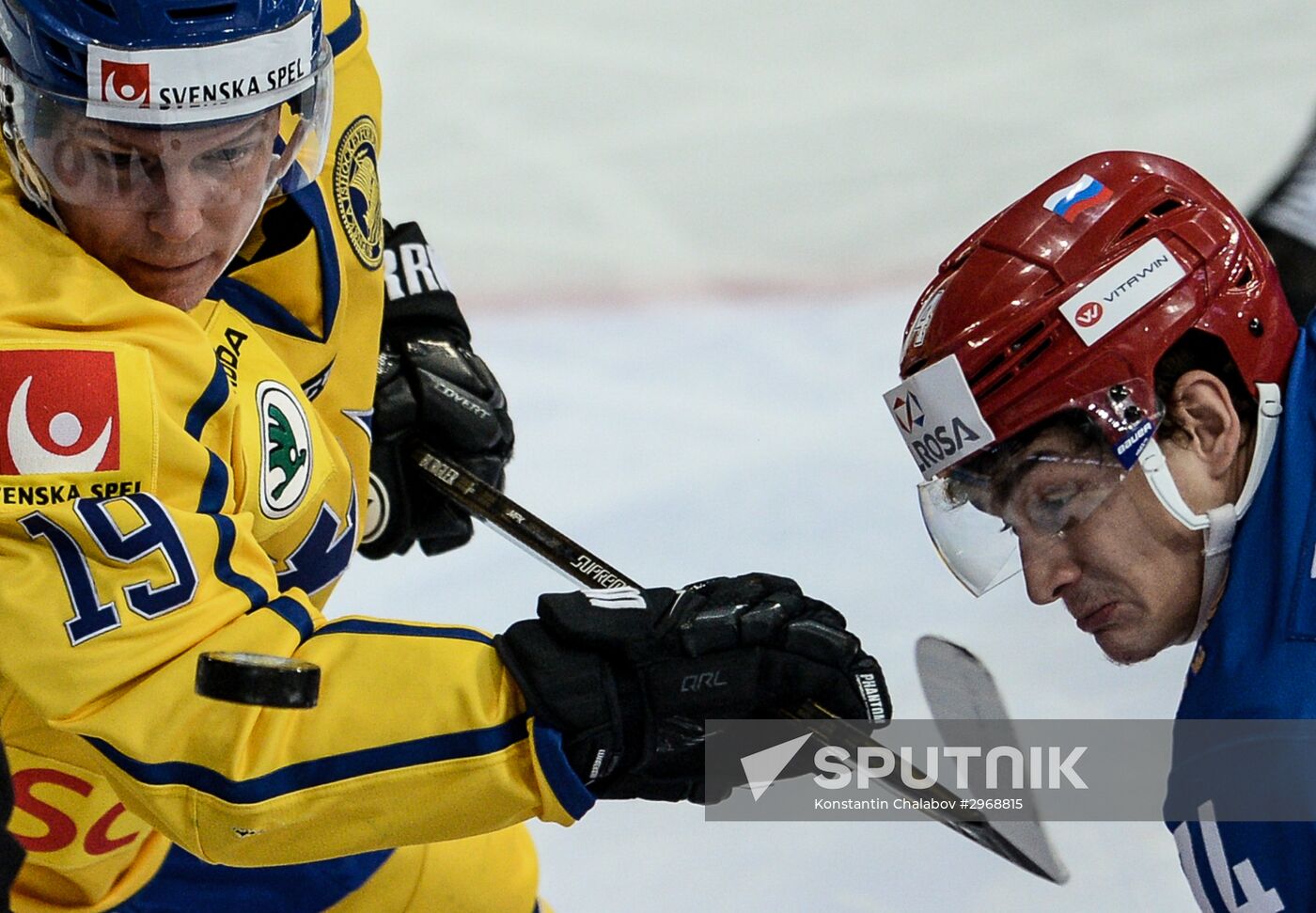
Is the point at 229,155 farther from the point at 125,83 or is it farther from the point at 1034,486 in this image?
the point at 1034,486

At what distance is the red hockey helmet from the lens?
1.60 meters

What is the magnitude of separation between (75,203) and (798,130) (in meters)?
2.49

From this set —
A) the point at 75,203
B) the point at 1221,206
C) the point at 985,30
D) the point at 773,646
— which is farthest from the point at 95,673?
the point at 985,30

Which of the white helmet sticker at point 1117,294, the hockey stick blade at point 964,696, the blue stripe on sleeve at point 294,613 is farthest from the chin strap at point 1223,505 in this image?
the blue stripe on sleeve at point 294,613

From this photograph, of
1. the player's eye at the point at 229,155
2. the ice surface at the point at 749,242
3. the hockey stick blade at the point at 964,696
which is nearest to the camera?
the player's eye at the point at 229,155

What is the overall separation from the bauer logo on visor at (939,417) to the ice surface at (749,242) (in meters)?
0.93

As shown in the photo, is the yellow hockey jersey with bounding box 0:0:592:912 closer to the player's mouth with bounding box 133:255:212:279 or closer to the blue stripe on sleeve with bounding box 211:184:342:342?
the player's mouth with bounding box 133:255:212:279

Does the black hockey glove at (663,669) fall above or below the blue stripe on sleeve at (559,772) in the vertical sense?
above

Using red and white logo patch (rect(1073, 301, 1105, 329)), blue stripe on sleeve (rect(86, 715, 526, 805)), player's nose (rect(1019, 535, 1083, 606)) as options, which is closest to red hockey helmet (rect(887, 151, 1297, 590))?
red and white logo patch (rect(1073, 301, 1105, 329))

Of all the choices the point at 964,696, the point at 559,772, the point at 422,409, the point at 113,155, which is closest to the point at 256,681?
the point at 559,772

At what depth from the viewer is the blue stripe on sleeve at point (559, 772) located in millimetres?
1515

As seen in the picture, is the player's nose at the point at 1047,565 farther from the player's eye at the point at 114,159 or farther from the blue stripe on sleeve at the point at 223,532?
the player's eye at the point at 114,159

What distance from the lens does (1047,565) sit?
1.74m

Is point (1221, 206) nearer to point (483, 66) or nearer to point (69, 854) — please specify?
point (69, 854)
